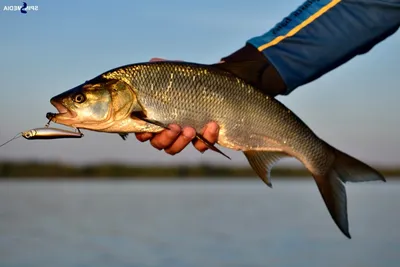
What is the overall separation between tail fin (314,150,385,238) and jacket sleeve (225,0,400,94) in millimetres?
590

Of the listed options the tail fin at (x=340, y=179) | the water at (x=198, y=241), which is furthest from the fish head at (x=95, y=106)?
the water at (x=198, y=241)

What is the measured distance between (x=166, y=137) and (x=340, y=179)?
113 cm

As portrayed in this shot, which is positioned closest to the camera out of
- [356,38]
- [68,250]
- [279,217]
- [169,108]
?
[169,108]

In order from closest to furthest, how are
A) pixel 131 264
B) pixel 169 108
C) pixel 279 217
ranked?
pixel 169 108
pixel 131 264
pixel 279 217

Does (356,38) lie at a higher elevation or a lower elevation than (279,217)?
higher

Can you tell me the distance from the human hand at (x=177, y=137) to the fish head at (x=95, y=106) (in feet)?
0.89

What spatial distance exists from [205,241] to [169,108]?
18.5m

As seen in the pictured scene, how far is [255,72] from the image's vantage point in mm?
5148

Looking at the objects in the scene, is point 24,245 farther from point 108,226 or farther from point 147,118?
point 147,118

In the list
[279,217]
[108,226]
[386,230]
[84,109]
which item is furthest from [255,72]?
[279,217]

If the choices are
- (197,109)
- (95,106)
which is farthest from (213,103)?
(95,106)

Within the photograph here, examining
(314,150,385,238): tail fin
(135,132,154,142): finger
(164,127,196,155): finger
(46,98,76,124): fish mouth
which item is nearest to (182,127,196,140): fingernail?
(164,127,196,155): finger

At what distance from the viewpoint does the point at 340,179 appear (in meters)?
5.16

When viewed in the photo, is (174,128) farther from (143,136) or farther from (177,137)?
(143,136)
